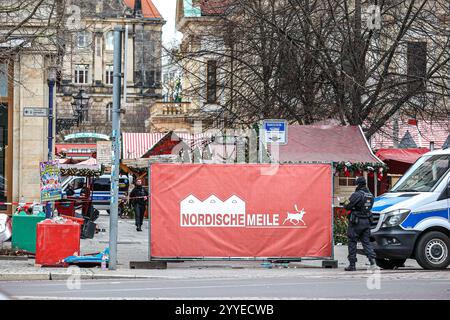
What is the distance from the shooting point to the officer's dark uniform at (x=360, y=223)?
71.0 feet

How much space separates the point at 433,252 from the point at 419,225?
598 millimetres

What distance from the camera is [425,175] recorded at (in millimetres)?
23062

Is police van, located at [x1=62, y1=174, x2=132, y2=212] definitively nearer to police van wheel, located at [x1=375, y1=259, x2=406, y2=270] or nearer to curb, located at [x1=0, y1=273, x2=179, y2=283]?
police van wheel, located at [x1=375, y1=259, x2=406, y2=270]

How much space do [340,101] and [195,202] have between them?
10552mm

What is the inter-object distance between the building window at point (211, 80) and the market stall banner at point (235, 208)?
13.6m

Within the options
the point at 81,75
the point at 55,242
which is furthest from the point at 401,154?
the point at 81,75

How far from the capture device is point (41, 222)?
2167 centimetres

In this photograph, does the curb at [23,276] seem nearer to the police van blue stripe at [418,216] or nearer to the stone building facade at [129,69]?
the police van blue stripe at [418,216]

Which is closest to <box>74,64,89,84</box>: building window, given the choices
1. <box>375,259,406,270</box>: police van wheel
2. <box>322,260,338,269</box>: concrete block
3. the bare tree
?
the bare tree

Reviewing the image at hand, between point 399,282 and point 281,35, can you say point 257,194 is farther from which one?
point 281,35

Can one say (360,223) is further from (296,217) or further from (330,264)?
(330,264)

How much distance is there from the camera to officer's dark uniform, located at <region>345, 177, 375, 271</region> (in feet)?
71.0

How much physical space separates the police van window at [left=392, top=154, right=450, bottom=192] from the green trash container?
7.69 metres
